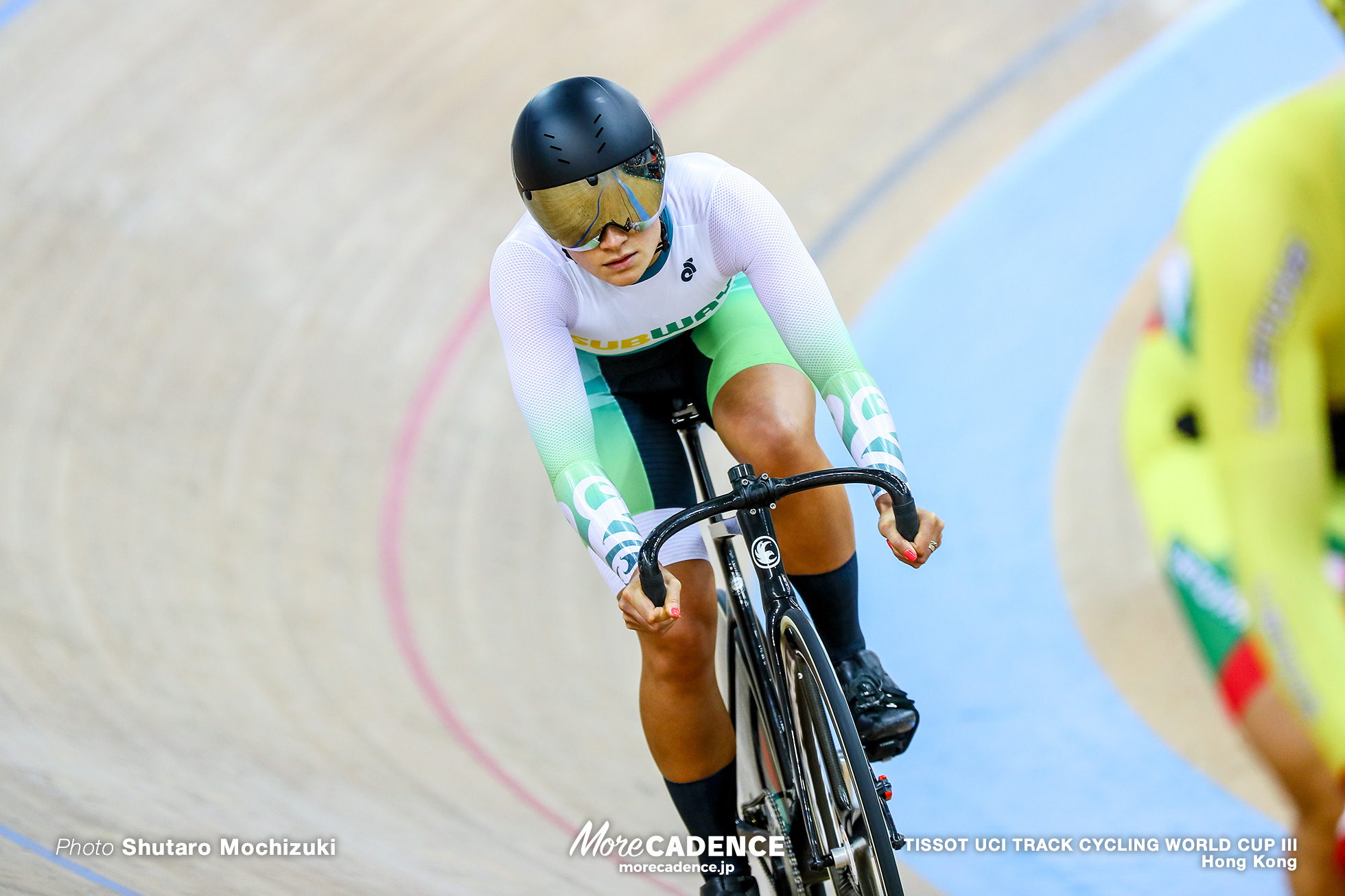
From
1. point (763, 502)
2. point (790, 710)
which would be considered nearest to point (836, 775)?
point (790, 710)

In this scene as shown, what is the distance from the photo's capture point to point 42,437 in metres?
4.41

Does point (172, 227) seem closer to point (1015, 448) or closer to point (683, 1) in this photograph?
point (683, 1)

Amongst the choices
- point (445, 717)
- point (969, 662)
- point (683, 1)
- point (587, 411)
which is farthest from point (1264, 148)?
point (683, 1)

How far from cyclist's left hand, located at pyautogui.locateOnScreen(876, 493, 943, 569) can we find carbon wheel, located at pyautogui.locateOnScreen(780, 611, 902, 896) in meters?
0.22

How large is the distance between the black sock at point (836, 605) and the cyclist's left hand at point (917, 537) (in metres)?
0.37

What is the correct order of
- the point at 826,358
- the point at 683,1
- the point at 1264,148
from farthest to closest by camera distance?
the point at 683,1 < the point at 826,358 < the point at 1264,148

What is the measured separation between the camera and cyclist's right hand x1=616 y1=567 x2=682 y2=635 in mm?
2006

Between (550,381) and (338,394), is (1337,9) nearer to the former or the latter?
(550,381)

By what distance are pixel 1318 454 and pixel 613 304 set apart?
1452mm

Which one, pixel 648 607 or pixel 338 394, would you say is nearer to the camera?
pixel 648 607

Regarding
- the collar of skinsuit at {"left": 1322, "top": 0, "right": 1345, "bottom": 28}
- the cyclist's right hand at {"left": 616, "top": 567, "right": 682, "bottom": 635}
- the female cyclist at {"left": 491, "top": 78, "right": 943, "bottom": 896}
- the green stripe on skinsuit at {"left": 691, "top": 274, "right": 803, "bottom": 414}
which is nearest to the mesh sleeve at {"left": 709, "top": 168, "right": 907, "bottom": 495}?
the female cyclist at {"left": 491, "top": 78, "right": 943, "bottom": 896}

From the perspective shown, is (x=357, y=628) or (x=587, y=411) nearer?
(x=587, y=411)

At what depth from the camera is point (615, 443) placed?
2535 mm

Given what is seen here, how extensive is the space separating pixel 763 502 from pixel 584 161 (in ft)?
2.14
